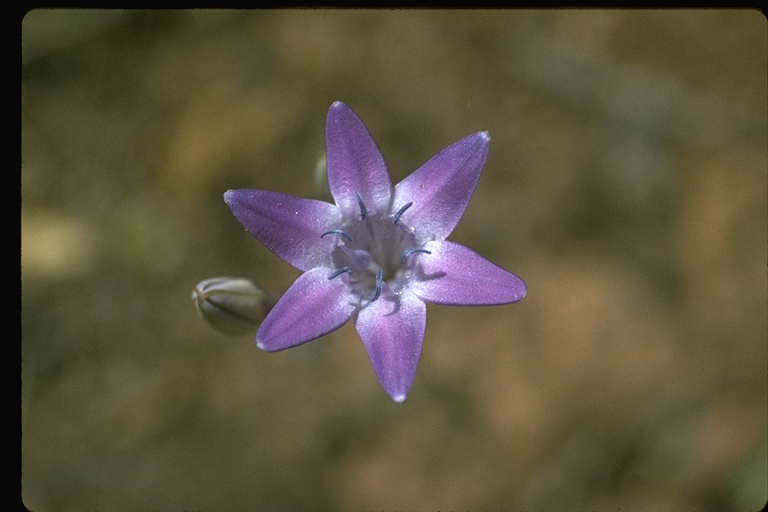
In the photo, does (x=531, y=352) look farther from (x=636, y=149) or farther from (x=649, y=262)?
(x=636, y=149)

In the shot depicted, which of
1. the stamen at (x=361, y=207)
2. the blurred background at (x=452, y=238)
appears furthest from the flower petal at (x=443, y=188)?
the blurred background at (x=452, y=238)

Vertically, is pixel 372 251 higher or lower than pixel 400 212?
lower

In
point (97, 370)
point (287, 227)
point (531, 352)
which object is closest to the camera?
point (287, 227)

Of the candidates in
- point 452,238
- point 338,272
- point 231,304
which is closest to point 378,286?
point 338,272

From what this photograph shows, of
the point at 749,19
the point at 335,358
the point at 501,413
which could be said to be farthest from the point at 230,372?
the point at 749,19

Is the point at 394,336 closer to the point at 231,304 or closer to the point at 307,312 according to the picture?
the point at 307,312

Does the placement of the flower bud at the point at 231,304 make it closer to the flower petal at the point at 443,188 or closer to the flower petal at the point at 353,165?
the flower petal at the point at 353,165
